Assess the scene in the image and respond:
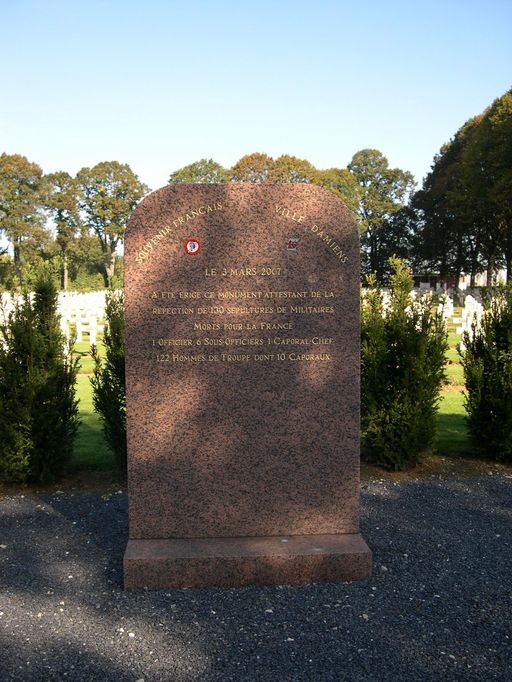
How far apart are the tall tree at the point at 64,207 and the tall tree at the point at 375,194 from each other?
3189 cm

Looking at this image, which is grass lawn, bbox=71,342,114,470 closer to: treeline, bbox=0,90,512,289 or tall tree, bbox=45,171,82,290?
treeline, bbox=0,90,512,289

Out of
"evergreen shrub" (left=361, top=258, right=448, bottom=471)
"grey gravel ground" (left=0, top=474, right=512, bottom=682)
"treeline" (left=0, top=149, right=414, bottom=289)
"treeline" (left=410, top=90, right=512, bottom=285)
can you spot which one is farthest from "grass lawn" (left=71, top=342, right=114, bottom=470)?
"treeline" (left=0, top=149, right=414, bottom=289)

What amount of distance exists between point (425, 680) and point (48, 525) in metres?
3.58

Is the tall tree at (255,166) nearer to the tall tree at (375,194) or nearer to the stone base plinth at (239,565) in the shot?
the tall tree at (375,194)

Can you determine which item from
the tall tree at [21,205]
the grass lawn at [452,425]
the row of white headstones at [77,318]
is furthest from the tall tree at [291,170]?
the grass lawn at [452,425]

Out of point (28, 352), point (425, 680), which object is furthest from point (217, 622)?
point (28, 352)

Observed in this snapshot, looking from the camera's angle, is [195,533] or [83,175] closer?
[195,533]

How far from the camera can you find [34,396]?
22.3ft

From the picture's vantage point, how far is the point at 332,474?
471cm

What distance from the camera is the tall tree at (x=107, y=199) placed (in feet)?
248

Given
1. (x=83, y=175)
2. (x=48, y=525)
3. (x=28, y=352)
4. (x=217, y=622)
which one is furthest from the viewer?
(x=83, y=175)

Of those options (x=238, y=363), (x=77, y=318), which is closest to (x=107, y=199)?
(x=77, y=318)

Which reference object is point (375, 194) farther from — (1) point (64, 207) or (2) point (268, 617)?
(2) point (268, 617)

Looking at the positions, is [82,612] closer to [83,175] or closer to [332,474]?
[332,474]
